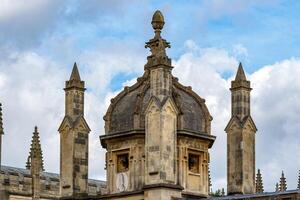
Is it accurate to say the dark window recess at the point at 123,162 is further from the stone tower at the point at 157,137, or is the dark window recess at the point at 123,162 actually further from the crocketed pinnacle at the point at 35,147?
the crocketed pinnacle at the point at 35,147

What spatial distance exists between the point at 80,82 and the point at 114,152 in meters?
3.25

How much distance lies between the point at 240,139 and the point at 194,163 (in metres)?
2.08

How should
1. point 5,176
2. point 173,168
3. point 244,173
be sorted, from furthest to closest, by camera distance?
point 5,176 < point 244,173 < point 173,168

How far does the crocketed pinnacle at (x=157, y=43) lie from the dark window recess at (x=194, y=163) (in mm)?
4076

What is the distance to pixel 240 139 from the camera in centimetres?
4331

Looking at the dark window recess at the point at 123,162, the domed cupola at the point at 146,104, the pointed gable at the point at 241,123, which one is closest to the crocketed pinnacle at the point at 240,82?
the pointed gable at the point at 241,123

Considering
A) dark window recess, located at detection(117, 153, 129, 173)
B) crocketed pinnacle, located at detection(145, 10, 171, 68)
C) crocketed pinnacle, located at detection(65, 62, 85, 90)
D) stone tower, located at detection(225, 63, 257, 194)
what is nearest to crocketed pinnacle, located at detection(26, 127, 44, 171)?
crocketed pinnacle, located at detection(65, 62, 85, 90)

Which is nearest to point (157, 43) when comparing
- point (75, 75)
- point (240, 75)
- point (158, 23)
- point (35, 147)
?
point (158, 23)

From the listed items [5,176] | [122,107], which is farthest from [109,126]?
[5,176]

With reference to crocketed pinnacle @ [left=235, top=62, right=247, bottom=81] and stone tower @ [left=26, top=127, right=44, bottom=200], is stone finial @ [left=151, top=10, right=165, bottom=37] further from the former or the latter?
stone tower @ [left=26, top=127, right=44, bottom=200]

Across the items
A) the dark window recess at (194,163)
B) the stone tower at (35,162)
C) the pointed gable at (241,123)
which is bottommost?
the dark window recess at (194,163)

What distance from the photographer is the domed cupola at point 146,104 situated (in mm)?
42406

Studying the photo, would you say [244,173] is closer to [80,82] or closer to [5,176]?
[80,82]

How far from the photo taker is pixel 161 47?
4134cm
